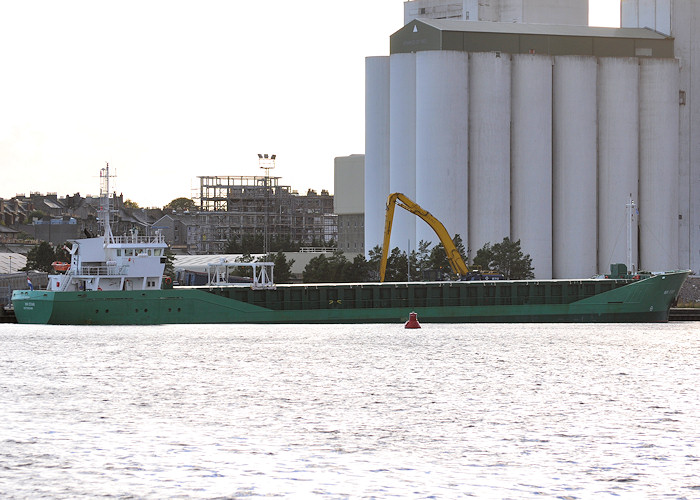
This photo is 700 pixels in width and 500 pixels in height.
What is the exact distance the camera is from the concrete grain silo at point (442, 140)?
355 feet

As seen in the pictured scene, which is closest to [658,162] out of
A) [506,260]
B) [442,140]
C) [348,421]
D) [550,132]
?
[550,132]

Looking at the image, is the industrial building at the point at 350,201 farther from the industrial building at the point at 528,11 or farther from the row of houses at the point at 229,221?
the industrial building at the point at 528,11

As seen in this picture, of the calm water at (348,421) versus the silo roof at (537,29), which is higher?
the silo roof at (537,29)

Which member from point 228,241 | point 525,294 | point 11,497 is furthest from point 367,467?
point 228,241

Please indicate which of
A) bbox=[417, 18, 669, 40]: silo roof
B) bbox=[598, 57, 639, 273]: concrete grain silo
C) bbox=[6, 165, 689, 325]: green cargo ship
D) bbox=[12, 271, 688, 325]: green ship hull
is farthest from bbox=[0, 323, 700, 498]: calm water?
bbox=[417, 18, 669, 40]: silo roof

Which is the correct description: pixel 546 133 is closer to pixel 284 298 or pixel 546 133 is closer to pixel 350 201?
pixel 350 201

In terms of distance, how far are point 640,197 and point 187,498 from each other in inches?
3980

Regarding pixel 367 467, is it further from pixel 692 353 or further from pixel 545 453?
pixel 692 353

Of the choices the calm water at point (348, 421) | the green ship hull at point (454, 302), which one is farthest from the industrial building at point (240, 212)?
the calm water at point (348, 421)

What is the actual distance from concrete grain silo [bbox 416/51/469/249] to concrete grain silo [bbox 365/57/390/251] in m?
9.46

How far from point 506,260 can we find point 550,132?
16.7 m

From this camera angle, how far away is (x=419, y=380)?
39062mm

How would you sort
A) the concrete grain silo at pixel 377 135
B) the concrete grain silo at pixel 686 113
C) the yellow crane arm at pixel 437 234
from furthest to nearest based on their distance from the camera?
the concrete grain silo at pixel 377 135 → the concrete grain silo at pixel 686 113 → the yellow crane arm at pixel 437 234

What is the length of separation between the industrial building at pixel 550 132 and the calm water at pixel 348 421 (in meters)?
57.6
